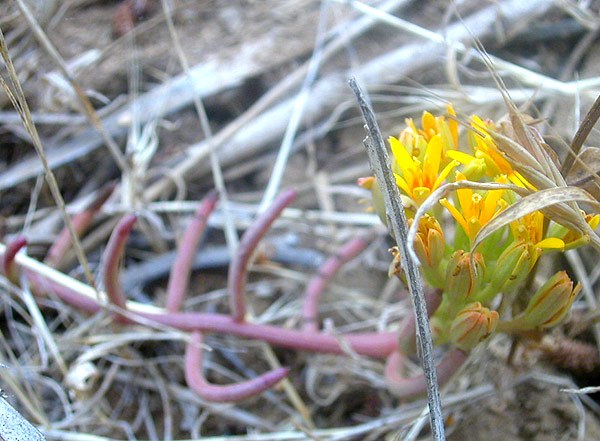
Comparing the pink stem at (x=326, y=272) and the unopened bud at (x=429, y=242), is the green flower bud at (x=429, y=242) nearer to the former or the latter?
the unopened bud at (x=429, y=242)

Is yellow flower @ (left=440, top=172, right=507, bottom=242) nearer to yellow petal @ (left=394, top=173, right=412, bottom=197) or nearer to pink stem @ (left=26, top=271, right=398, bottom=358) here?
yellow petal @ (left=394, top=173, right=412, bottom=197)

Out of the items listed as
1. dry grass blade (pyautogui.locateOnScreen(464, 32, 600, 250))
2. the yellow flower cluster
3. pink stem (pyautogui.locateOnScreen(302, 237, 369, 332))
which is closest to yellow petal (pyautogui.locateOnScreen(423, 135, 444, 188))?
the yellow flower cluster

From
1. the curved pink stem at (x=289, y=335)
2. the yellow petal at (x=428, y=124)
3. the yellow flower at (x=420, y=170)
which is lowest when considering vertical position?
the curved pink stem at (x=289, y=335)

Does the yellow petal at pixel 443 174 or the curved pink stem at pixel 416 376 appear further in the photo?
the curved pink stem at pixel 416 376

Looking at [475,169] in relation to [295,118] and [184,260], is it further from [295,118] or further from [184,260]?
[295,118]

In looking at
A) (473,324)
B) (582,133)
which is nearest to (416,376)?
(473,324)

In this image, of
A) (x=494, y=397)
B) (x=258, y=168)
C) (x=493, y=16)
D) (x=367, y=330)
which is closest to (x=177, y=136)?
(x=258, y=168)

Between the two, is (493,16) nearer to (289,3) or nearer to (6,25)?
(289,3)

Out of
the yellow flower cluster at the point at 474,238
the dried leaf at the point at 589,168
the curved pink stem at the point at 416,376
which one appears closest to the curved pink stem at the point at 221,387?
the curved pink stem at the point at 416,376
